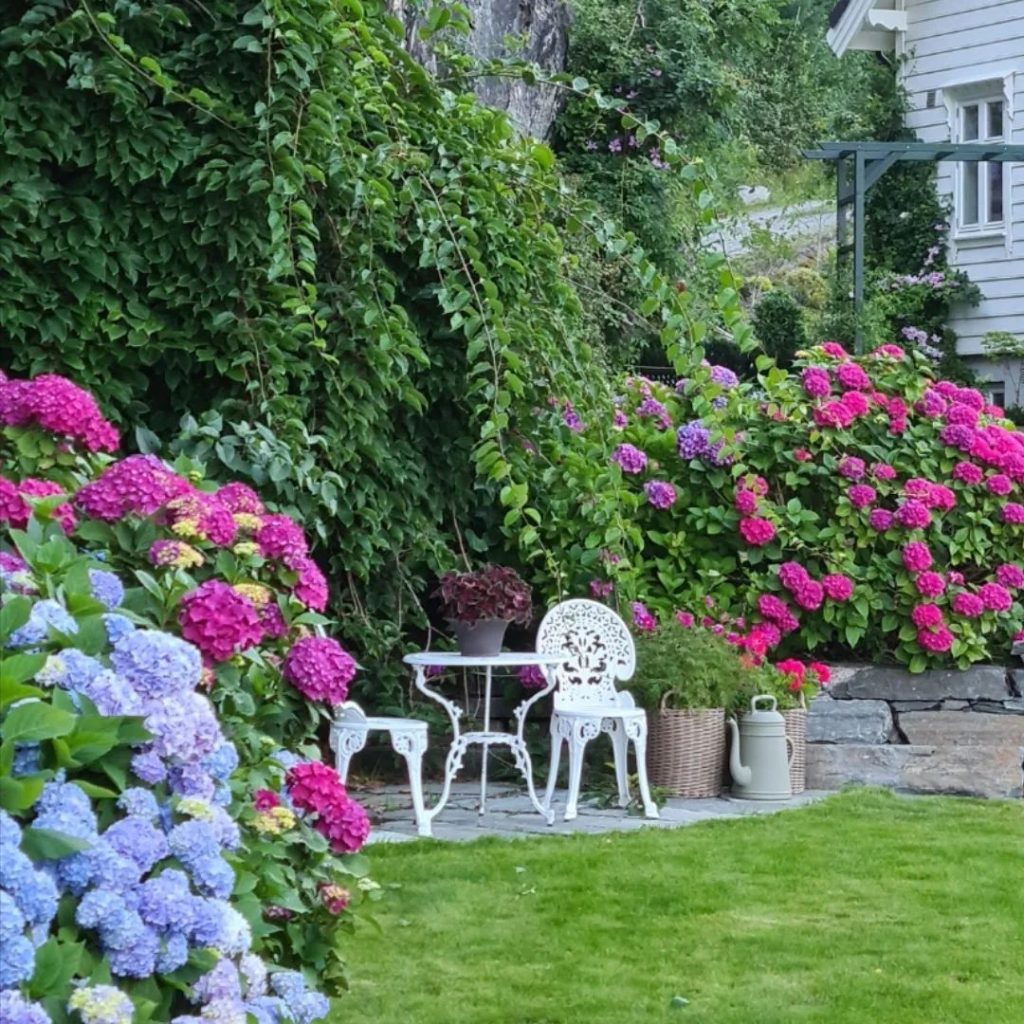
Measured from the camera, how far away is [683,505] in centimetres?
657

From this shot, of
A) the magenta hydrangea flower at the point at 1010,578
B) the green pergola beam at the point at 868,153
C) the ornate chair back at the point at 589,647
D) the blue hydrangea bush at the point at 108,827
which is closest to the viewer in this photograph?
the blue hydrangea bush at the point at 108,827

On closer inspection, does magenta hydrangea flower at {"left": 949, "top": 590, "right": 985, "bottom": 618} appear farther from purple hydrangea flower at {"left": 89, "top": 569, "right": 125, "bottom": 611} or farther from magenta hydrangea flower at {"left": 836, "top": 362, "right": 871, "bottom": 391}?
purple hydrangea flower at {"left": 89, "top": 569, "right": 125, "bottom": 611}

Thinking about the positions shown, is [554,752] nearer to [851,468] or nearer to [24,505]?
[851,468]

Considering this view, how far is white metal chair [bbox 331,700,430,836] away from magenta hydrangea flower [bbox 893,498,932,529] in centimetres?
262

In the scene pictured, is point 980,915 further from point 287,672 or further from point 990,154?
point 990,154

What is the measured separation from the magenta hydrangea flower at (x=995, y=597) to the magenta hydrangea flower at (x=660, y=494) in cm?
139

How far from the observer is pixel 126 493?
2852 millimetres

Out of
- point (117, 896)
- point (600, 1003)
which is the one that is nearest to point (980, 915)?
point (600, 1003)

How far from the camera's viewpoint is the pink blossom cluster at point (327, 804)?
2.91 m

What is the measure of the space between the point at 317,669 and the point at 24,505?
0.65m

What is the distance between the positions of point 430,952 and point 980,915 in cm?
146

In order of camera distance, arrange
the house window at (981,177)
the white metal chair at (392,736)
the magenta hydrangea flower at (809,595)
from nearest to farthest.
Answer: the white metal chair at (392,736) < the magenta hydrangea flower at (809,595) < the house window at (981,177)

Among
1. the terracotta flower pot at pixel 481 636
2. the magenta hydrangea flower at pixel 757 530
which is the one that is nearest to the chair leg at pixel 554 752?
the terracotta flower pot at pixel 481 636

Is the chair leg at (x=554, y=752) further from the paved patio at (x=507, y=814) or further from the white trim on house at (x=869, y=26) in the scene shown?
the white trim on house at (x=869, y=26)
